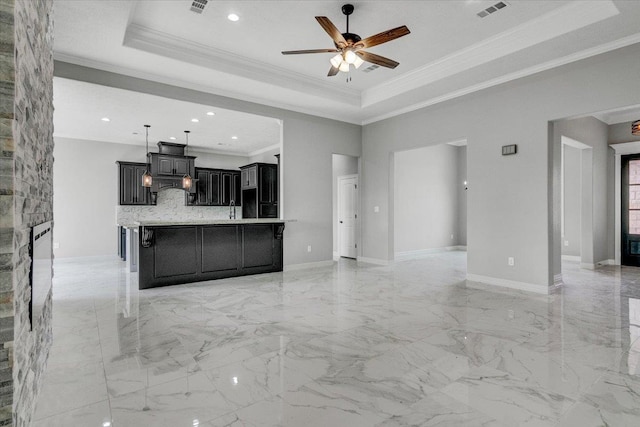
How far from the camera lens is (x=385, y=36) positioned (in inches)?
131

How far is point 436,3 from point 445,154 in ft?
22.2

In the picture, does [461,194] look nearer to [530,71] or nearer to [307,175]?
[307,175]

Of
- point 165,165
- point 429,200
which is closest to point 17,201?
point 165,165

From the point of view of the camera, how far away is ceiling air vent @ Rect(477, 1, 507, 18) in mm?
3690

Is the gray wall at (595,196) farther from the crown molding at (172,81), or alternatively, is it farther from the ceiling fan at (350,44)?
the ceiling fan at (350,44)

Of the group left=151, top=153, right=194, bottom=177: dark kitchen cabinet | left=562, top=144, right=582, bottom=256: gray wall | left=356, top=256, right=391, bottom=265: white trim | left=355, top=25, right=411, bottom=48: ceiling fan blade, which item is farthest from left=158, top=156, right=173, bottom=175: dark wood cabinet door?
left=562, top=144, right=582, bottom=256: gray wall

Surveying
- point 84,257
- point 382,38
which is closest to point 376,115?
point 382,38

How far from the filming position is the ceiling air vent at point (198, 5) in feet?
11.9

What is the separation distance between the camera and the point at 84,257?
835 cm

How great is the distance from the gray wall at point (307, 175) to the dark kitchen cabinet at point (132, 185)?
13.9 feet

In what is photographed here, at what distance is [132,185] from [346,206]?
5317mm

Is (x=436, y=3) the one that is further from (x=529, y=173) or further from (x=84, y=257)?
(x=84, y=257)

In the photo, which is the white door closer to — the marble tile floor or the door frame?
the door frame

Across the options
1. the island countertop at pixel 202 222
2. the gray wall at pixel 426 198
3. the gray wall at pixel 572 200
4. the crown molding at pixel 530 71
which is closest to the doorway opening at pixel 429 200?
the gray wall at pixel 426 198
